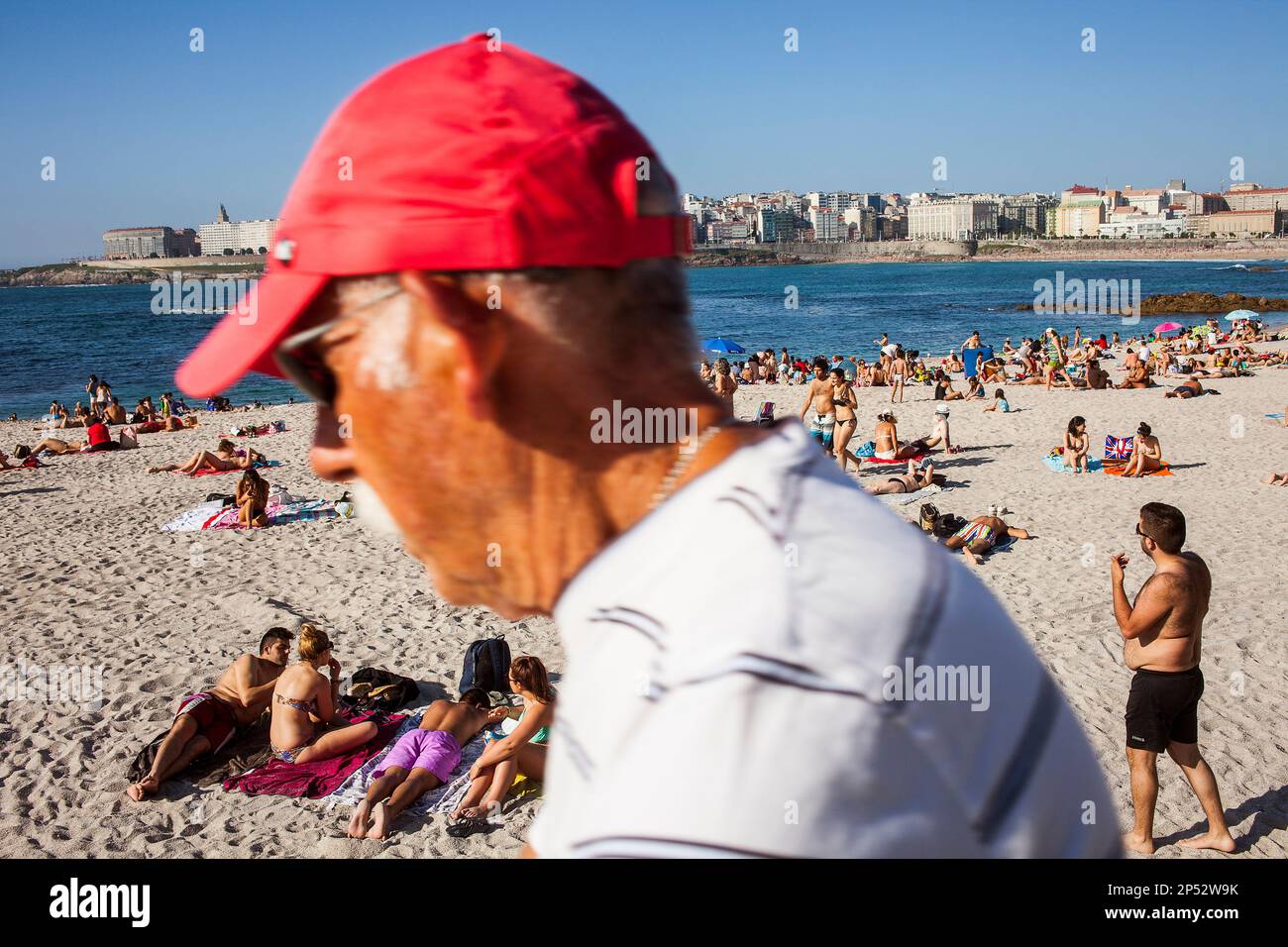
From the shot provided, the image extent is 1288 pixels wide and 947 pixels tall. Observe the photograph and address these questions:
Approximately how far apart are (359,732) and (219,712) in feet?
3.96

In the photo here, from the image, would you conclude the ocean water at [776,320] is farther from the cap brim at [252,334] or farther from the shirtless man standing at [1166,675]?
the cap brim at [252,334]

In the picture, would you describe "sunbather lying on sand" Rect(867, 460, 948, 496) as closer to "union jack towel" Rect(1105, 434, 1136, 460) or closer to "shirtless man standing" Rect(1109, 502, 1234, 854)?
"union jack towel" Rect(1105, 434, 1136, 460)

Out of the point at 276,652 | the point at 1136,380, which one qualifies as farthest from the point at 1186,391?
the point at 276,652

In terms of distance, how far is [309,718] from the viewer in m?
7.84

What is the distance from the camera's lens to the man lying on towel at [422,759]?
6801 mm

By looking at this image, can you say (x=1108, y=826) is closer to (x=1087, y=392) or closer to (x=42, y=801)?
(x=42, y=801)

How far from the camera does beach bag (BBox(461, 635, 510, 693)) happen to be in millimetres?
8750

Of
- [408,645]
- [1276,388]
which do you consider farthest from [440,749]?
[1276,388]

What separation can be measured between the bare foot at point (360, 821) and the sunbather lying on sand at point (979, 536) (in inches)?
311

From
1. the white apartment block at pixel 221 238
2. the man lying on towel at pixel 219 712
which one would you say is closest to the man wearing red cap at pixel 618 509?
the man lying on towel at pixel 219 712

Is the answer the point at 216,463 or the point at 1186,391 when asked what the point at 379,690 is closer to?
the point at 216,463

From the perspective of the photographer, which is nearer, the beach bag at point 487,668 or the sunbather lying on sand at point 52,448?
the beach bag at point 487,668

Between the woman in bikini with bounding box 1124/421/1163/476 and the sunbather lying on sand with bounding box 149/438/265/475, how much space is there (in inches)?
648

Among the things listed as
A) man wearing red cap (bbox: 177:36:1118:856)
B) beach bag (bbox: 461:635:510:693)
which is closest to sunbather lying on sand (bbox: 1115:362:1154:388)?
beach bag (bbox: 461:635:510:693)
